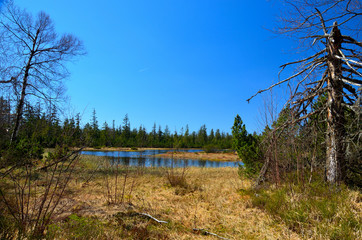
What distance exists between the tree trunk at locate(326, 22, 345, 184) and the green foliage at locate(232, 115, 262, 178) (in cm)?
236

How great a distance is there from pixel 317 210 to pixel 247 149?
3.54 meters

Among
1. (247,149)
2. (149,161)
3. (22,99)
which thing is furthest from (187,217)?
(149,161)

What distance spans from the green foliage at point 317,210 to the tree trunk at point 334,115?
0.38 meters

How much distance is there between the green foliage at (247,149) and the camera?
6.54 m

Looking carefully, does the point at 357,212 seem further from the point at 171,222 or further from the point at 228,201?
the point at 171,222

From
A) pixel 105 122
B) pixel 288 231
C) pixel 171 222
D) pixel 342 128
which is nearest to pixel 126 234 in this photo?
pixel 171 222

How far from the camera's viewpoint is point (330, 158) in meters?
4.18

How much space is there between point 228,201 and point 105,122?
236 ft

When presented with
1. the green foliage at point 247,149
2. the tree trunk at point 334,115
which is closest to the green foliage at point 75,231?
the tree trunk at point 334,115

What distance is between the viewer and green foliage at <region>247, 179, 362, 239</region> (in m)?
2.64

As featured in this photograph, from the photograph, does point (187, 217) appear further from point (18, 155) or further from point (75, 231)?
point (18, 155)

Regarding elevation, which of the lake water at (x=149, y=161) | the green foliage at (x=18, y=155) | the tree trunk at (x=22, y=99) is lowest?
the lake water at (x=149, y=161)

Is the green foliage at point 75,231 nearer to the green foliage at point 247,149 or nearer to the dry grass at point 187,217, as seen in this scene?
the dry grass at point 187,217

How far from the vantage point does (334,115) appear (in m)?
4.21
